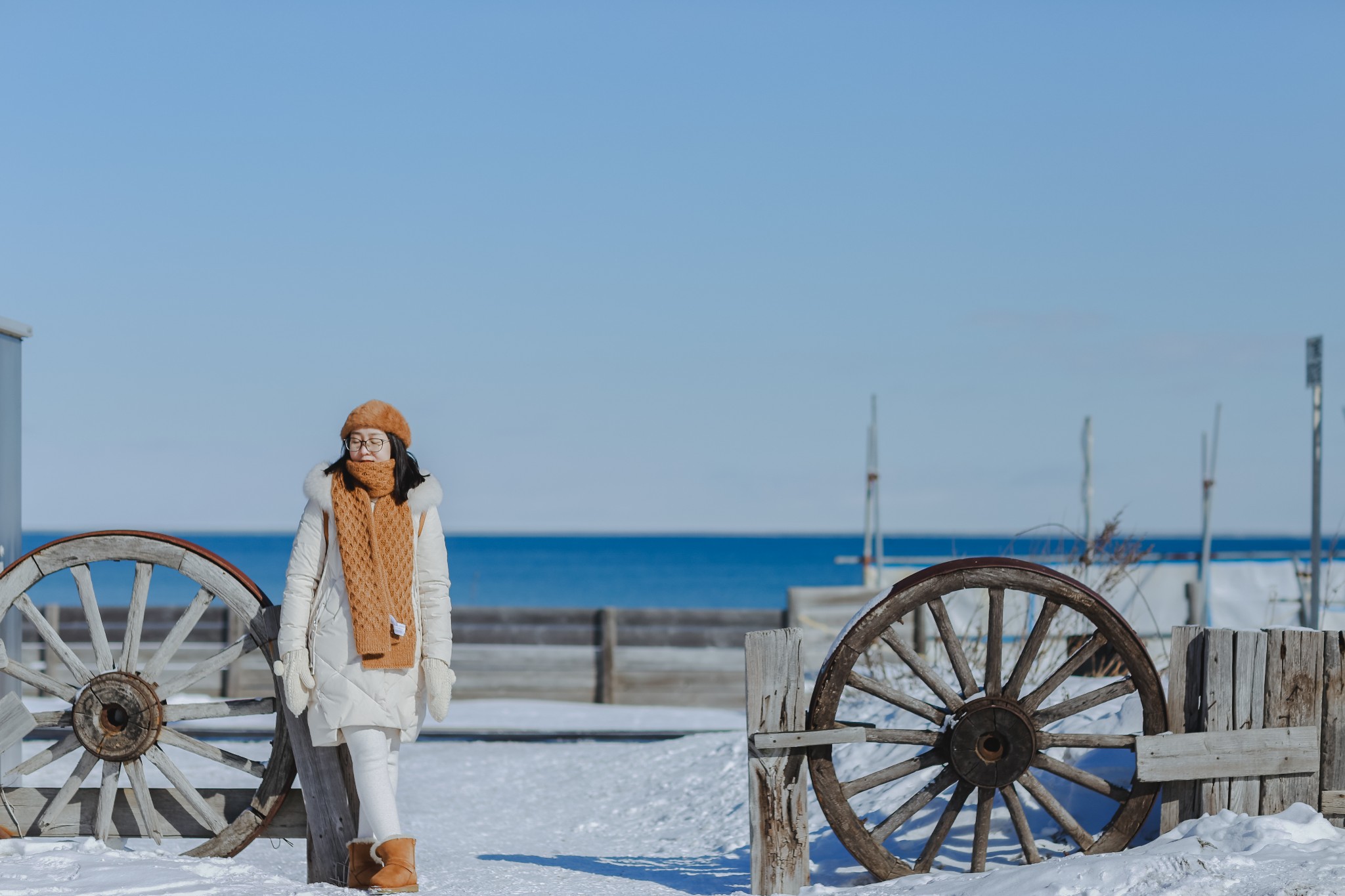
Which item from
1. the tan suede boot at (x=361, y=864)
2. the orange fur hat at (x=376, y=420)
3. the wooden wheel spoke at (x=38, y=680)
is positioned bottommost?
the tan suede boot at (x=361, y=864)

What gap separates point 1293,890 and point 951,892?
1093 millimetres

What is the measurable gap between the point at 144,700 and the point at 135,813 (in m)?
0.48

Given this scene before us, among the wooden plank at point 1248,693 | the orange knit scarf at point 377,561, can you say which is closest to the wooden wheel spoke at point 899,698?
the wooden plank at point 1248,693

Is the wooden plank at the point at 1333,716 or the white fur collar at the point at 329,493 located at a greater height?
the white fur collar at the point at 329,493

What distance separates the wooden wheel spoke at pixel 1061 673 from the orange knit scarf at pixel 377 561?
7.59 feet

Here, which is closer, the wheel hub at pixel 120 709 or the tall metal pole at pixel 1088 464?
the wheel hub at pixel 120 709

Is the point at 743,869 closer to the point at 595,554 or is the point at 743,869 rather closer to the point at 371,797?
the point at 371,797

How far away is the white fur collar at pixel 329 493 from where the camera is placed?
467cm

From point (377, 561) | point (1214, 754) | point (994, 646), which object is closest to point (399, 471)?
point (377, 561)

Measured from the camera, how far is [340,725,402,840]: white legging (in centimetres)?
463

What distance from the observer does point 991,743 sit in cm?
475

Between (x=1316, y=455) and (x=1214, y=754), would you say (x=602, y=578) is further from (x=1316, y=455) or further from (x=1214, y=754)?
(x=1214, y=754)

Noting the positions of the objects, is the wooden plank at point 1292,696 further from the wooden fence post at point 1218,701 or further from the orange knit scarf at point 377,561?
the orange knit scarf at point 377,561

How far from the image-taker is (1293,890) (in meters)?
3.91
